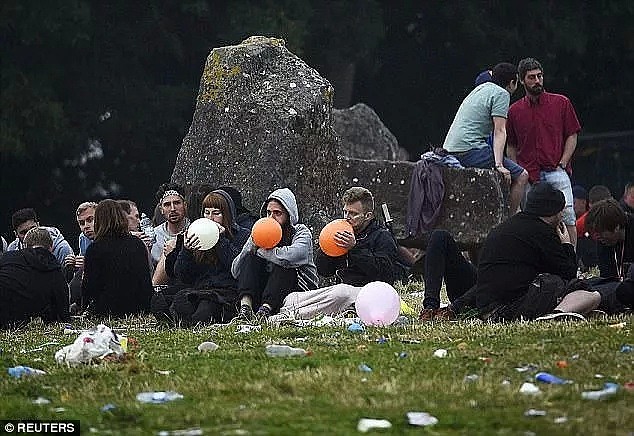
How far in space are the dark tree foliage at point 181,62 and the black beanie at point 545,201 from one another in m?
13.9

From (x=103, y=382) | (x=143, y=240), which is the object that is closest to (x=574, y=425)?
(x=103, y=382)

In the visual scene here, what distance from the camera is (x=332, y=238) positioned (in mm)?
11547

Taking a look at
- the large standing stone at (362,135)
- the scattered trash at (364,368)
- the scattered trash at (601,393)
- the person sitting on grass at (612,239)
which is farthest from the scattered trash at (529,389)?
the large standing stone at (362,135)

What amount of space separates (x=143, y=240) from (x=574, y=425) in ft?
28.0

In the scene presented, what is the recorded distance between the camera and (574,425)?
19.1 ft

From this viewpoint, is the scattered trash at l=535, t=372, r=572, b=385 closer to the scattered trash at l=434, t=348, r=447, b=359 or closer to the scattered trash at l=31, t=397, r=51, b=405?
the scattered trash at l=434, t=348, r=447, b=359

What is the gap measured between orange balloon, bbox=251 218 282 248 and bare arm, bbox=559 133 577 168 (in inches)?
165

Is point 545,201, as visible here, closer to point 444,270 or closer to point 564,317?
point 564,317

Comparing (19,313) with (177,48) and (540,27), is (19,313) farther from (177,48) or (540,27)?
(540,27)

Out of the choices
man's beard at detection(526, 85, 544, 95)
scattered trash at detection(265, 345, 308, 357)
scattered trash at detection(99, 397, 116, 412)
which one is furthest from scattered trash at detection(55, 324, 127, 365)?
man's beard at detection(526, 85, 544, 95)

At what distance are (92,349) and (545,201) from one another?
3715 millimetres

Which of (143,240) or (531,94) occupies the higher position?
(531,94)
